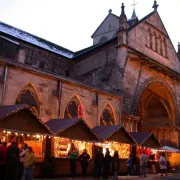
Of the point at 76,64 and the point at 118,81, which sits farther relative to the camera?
the point at 76,64

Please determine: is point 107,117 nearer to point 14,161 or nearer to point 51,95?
point 51,95

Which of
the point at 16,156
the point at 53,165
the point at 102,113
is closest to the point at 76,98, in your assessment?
the point at 102,113

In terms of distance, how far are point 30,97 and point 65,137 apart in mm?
3371

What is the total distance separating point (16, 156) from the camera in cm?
1102

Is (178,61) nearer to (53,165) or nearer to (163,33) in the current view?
(163,33)

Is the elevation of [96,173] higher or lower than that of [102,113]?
lower

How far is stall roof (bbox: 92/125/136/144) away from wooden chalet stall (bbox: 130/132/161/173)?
1.44m

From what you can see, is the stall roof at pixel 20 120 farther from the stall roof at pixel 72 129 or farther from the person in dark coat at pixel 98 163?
the person in dark coat at pixel 98 163

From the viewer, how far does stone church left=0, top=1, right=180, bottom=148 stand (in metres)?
17.5

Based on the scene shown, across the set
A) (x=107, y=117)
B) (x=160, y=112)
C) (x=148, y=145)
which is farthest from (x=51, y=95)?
(x=160, y=112)

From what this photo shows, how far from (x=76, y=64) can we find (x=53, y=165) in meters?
17.9

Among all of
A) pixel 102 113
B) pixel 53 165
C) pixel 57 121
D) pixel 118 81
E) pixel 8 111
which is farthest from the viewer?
pixel 118 81

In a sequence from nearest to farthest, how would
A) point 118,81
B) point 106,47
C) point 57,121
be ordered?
1. point 57,121
2. point 118,81
3. point 106,47

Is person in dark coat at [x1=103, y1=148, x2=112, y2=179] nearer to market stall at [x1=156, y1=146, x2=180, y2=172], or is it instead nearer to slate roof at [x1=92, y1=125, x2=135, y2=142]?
slate roof at [x1=92, y1=125, x2=135, y2=142]
